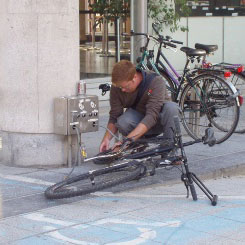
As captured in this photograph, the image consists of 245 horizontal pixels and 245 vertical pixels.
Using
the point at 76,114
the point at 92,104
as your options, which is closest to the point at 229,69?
the point at 92,104

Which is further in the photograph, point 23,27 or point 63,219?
point 23,27

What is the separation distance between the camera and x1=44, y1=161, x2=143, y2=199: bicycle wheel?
20.7 ft

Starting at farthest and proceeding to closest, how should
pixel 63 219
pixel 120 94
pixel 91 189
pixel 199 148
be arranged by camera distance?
pixel 199 148
pixel 120 94
pixel 91 189
pixel 63 219

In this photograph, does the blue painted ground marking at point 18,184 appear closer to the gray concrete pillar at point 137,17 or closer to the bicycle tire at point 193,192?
the bicycle tire at point 193,192

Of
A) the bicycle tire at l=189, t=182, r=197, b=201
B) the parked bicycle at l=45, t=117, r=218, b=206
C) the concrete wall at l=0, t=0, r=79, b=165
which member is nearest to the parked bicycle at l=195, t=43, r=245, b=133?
the concrete wall at l=0, t=0, r=79, b=165

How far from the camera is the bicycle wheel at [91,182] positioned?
6305 mm

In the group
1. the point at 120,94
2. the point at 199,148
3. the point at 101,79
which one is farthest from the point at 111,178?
the point at 101,79

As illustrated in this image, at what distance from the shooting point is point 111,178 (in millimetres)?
6738

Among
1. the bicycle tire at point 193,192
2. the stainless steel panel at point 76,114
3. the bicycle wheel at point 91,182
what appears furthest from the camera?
the stainless steel panel at point 76,114

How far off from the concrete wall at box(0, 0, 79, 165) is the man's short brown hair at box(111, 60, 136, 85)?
3.11 feet

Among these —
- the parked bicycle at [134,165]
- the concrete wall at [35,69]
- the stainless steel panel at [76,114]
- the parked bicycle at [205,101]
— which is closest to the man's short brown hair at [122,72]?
the parked bicycle at [134,165]

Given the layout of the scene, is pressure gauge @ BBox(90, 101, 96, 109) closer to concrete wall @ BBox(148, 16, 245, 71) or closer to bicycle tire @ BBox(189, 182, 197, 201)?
bicycle tire @ BBox(189, 182, 197, 201)

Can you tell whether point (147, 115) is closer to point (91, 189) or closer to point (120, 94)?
point (120, 94)

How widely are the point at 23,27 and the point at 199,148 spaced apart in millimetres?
2666
